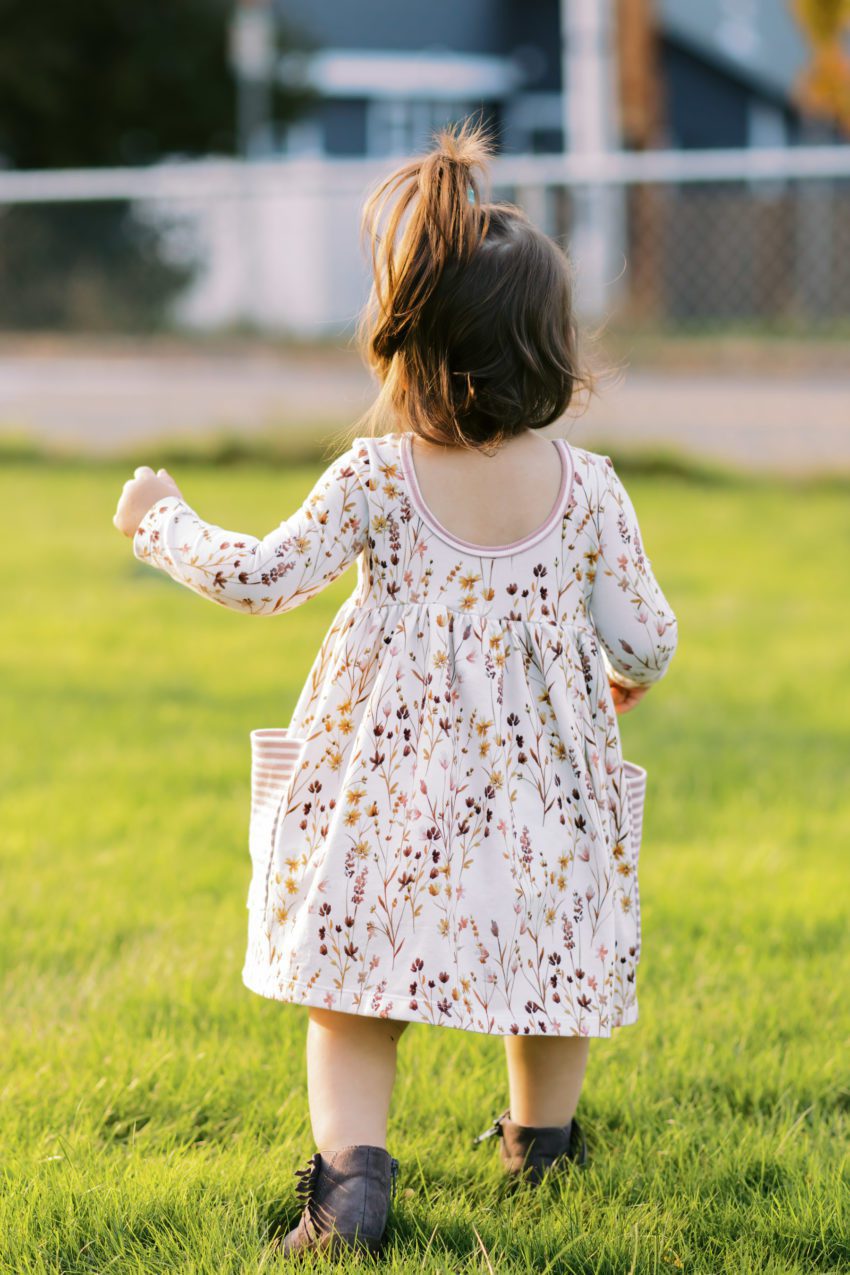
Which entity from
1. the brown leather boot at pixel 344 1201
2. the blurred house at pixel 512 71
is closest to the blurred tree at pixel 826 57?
the blurred house at pixel 512 71

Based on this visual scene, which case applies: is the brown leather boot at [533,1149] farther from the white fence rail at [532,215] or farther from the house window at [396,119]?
the house window at [396,119]

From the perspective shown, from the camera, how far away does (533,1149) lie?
2.06 meters

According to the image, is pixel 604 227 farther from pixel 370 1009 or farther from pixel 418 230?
pixel 370 1009

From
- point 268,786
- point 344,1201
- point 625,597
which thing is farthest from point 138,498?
point 344,1201

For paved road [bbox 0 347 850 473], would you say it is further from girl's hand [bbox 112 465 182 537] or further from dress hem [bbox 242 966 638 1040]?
dress hem [bbox 242 966 638 1040]

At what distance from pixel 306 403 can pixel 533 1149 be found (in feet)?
25.4

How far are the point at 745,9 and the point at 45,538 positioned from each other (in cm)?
1556

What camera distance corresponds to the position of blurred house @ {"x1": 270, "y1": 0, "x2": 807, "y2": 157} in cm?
1922

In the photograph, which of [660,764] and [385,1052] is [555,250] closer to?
[385,1052]

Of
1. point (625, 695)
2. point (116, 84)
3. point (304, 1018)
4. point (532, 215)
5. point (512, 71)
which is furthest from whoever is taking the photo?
point (512, 71)

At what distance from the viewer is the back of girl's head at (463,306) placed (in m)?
1.90

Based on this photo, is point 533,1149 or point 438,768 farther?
point 533,1149

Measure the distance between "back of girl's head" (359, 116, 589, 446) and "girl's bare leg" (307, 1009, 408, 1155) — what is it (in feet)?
2.36

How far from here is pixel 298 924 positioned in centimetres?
191
